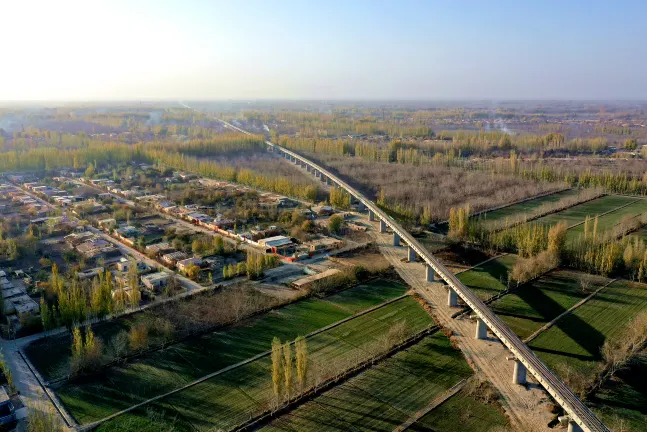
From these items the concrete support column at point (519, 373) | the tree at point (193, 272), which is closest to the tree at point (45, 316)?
the tree at point (193, 272)

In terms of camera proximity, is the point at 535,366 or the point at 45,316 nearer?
the point at 535,366

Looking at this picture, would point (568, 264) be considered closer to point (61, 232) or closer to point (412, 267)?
point (412, 267)

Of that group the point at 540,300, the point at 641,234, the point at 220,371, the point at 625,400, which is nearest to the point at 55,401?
the point at 220,371

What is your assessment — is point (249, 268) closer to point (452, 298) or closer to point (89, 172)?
point (452, 298)

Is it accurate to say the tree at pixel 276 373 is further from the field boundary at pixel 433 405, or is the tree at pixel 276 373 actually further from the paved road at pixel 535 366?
the paved road at pixel 535 366

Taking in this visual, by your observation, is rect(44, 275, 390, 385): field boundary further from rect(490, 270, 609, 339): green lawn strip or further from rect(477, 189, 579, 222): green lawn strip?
rect(477, 189, 579, 222): green lawn strip

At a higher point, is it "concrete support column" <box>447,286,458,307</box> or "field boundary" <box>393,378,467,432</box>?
"concrete support column" <box>447,286,458,307</box>

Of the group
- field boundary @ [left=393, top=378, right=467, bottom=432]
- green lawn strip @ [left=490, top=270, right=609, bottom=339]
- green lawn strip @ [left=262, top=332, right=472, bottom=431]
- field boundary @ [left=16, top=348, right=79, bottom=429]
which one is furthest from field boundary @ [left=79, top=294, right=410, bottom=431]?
field boundary @ [left=393, top=378, right=467, bottom=432]
